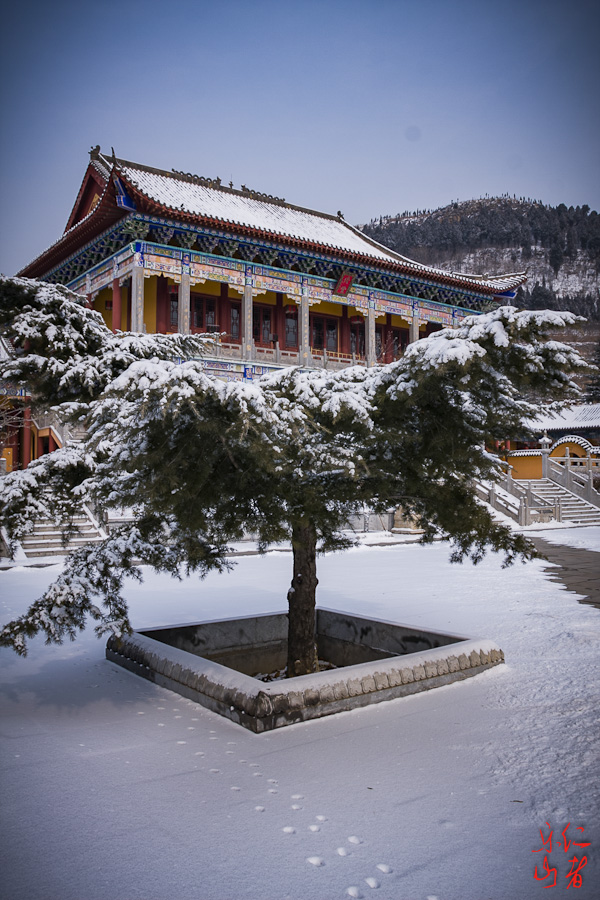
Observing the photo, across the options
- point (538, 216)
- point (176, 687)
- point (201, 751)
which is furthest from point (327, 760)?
point (538, 216)

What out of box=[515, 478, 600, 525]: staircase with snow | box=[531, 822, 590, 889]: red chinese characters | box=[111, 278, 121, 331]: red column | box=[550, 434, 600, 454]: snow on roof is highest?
box=[111, 278, 121, 331]: red column

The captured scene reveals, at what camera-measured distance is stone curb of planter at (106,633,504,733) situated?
4.01 metres

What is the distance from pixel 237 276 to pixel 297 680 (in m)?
16.1

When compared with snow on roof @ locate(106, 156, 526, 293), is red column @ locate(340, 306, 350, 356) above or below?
below

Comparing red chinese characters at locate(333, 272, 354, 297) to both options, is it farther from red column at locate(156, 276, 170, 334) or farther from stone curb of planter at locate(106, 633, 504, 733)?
stone curb of planter at locate(106, 633, 504, 733)

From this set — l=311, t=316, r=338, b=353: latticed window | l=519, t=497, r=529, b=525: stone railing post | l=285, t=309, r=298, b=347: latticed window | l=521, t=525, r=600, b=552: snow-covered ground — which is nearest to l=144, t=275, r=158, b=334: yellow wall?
l=285, t=309, r=298, b=347: latticed window

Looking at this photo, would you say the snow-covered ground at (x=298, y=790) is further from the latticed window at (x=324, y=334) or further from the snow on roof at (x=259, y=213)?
the latticed window at (x=324, y=334)

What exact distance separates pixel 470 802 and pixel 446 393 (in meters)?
2.28

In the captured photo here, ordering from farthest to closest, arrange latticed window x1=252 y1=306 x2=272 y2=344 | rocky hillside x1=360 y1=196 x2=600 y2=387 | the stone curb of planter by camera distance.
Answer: rocky hillside x1=360 y1=196 x2=600 y2=387 → latticed window x1=252 y1=306 x2=272 y2=344 → the stone curb of planter

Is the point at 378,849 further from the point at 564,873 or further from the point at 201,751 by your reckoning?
the point at 201,751

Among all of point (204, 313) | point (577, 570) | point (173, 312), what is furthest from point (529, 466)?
point (577, 570)

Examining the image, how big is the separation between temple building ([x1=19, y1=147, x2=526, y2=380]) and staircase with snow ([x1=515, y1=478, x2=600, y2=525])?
6.86 metres

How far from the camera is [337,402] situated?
402 cm

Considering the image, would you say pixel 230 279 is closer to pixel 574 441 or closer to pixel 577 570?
pixel 577 570
